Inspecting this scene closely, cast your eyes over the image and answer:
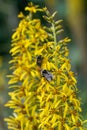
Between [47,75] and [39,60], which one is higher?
[39,60]

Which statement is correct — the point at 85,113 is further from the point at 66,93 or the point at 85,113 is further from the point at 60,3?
the point at 60,3

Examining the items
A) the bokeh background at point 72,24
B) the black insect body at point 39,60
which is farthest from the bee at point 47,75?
the bokeh background at point 72,24

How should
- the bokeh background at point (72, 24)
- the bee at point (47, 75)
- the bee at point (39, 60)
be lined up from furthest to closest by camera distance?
the bokeh background at point (72, 24) < the bee at point (39, 60) < the bee at point (47, 75)

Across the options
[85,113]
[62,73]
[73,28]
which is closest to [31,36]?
[62,73]

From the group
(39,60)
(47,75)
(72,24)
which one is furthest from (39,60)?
(72,24)

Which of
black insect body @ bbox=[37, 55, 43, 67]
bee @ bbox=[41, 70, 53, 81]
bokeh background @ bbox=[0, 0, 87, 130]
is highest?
bokeh background @ bbox=[0, 0, 87, 130]

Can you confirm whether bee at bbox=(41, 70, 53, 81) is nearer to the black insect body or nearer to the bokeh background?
the black insect body

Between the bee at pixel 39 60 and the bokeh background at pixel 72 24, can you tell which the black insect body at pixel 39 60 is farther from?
the bokeh background at pixel 72 24

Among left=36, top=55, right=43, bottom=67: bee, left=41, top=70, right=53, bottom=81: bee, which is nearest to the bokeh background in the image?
left=36, top=55, right=43, bottom=67: bee

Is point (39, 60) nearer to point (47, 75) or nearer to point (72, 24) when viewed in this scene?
point (47, 75)

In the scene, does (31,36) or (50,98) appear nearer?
(50,98)

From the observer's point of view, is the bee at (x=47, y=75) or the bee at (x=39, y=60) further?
the bee at (x=39, y=60)
